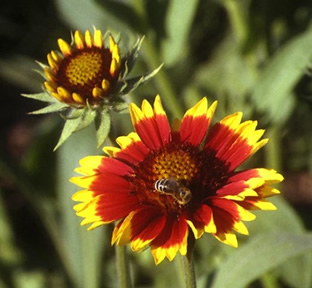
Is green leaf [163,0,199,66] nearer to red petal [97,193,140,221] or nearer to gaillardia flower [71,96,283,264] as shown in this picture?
gaillardia flower [71,96,283,264]

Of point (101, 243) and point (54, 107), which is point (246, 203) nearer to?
point (54, 107)

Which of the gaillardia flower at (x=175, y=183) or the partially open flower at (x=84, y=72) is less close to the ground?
the partially open flower at (x=84, y=72)

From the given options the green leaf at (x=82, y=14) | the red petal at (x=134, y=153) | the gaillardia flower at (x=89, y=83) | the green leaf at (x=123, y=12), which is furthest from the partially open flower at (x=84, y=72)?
the green leaf at (x=82, y=14)

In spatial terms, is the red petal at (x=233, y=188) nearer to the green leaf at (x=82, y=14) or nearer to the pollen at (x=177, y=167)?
the pollen at (x=177, y=167)

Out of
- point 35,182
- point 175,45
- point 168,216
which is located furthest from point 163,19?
point 168,216

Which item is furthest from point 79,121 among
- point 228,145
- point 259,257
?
point 259,257

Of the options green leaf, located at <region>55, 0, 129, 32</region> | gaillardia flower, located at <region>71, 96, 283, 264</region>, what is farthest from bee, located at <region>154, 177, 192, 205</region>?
green leaf, located at <region>55, 0, 129, 32</region>

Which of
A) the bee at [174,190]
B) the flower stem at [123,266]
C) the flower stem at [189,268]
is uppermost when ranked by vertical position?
the bee at [174,190]
